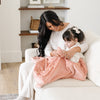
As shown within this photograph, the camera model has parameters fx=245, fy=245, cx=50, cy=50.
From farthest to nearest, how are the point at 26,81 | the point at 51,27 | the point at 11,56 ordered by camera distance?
the point at 11,56
the point at 51,27
the point at 26,81

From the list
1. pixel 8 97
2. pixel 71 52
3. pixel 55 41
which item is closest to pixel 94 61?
pixel 71 52

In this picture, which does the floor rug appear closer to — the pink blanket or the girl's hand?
the pink blanket

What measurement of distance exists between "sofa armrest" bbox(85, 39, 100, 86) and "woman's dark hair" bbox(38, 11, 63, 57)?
0.51m

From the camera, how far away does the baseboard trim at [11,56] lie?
4276 mm

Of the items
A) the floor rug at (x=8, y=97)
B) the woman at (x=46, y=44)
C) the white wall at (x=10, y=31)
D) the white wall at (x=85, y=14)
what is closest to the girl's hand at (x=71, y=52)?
the woman at (x=46, y=44)

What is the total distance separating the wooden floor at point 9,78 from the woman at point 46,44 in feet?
1.80

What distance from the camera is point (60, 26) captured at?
2775 millimetres

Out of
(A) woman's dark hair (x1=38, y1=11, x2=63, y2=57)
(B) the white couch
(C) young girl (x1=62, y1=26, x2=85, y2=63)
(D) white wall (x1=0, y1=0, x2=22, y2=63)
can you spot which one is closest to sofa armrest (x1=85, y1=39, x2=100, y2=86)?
(B) the white couch

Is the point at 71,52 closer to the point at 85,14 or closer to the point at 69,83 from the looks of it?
the point at 69,83

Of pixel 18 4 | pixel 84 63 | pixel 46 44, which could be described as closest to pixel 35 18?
pixel 18 4

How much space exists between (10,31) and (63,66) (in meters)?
2.05

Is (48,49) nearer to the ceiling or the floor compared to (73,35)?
nearer to the floor

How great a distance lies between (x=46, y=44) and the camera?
9.45 ft

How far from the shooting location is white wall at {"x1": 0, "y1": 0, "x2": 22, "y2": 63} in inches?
162
